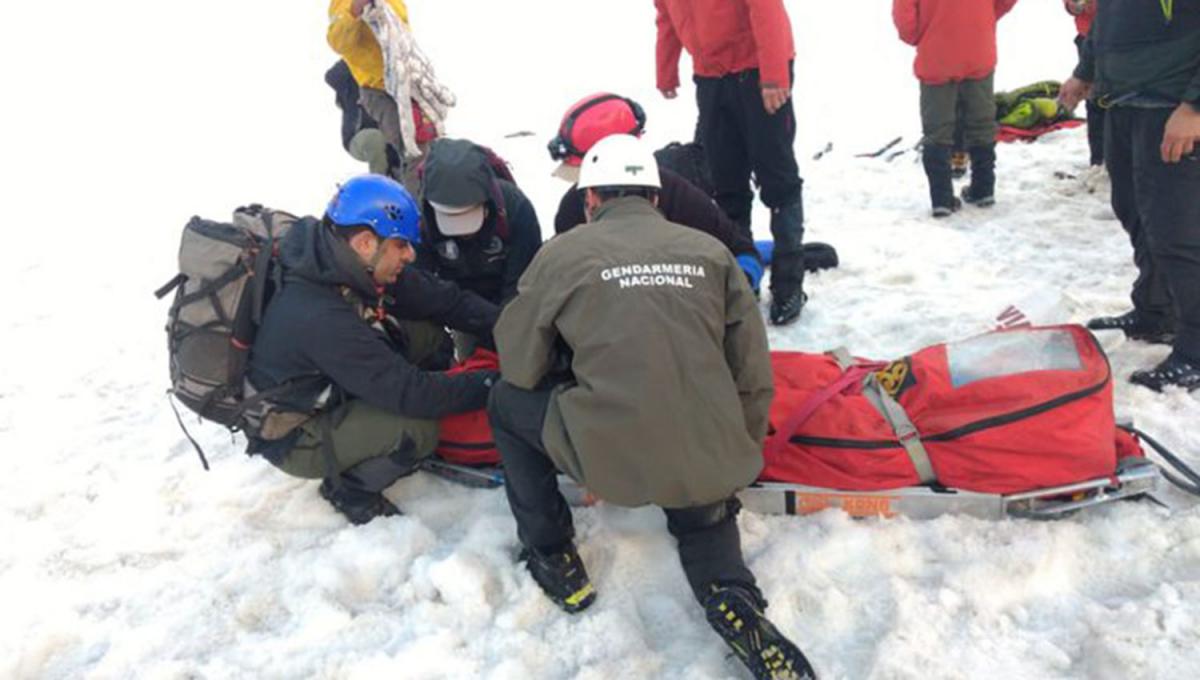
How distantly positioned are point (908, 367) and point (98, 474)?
392 cm

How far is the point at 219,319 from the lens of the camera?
330 cm

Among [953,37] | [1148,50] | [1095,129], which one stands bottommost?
[1095,129]

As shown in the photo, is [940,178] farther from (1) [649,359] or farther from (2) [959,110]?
(1) [649,359]

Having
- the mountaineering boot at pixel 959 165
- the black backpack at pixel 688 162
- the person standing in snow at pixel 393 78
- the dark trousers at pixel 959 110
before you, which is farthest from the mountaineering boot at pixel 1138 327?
the person standing in snow at pixel 393 78

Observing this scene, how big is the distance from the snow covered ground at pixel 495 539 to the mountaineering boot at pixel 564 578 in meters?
0.05

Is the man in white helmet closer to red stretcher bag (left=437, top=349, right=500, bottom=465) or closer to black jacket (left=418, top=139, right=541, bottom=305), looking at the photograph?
red stretcher bag (left=437, top=349, right=500, bottom=465)

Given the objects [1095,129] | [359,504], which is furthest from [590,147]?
[1095,129]

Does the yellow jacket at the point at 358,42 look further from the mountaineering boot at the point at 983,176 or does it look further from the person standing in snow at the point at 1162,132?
the mountaineering boot at the point at 983,176

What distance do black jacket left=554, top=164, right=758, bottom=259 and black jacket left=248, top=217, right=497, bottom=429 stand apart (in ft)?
3.59

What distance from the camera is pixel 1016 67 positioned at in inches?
471

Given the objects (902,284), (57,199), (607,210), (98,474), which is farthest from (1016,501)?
(57,199)

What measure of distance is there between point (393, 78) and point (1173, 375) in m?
4.97

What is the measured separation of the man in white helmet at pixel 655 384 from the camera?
8.28 feet

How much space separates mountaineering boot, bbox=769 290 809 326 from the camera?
5.00 m
